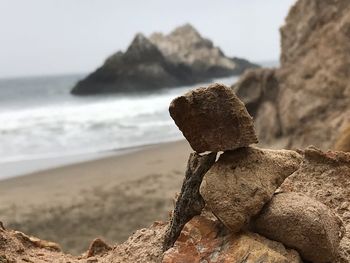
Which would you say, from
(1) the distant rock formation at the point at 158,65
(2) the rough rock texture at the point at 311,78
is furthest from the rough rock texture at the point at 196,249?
(1) the distant rock formation at the point at 158,65

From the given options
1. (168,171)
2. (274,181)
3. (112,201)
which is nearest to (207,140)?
(274,181)

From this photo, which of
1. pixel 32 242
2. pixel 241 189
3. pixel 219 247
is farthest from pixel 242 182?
pixel 32 242

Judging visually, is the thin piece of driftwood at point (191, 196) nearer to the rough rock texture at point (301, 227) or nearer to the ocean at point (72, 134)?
the rough rock texture at point (301, 227)

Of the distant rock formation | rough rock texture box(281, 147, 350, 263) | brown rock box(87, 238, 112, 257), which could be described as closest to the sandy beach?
brown rock box(87, 238, 112, 257)

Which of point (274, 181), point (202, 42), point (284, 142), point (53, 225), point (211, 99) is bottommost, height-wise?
point (53, 225)

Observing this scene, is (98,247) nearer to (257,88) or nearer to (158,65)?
(257,88)

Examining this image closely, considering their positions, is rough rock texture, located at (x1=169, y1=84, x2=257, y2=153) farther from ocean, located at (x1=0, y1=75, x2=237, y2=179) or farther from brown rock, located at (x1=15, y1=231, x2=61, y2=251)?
ocean, located at (x1=0, y1=75, x2=237, y2=179)

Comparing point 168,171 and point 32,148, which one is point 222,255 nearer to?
point 168,171
